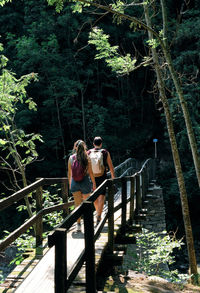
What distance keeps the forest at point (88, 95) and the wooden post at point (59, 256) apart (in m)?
16.3

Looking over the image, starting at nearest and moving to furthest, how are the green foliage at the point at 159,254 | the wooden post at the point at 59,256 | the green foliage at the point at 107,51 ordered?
the wooden post at the point at 59,256
the green foliage at the point at 159,254
the green foliage at the point at 107,51

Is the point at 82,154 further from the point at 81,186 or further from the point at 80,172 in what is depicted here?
the point at 81,186

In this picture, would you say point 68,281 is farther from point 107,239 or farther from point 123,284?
point 107,239

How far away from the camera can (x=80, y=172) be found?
4793 mm

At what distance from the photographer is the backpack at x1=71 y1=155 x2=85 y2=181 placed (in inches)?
189

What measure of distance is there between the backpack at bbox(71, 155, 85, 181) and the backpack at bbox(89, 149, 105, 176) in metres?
0.47

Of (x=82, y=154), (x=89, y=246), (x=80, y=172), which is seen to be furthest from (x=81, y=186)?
(x=89, y=246)

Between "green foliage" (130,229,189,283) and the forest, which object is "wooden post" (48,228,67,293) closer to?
"green foliage" (130,229,189,283)

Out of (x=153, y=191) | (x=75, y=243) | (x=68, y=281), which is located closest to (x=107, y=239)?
(x=75, y=243)

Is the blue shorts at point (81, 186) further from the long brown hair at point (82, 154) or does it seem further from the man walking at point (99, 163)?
the man walking at point (99, 163)

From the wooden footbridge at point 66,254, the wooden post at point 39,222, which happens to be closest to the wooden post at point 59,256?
the wooden footbridge at point 66,254

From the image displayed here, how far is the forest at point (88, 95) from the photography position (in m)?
18.9

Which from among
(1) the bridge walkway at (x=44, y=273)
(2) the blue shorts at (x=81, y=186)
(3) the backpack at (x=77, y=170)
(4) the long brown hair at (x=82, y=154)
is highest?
(4) the long brown hair at (x=82, y=154)

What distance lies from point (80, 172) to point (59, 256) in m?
2.61
